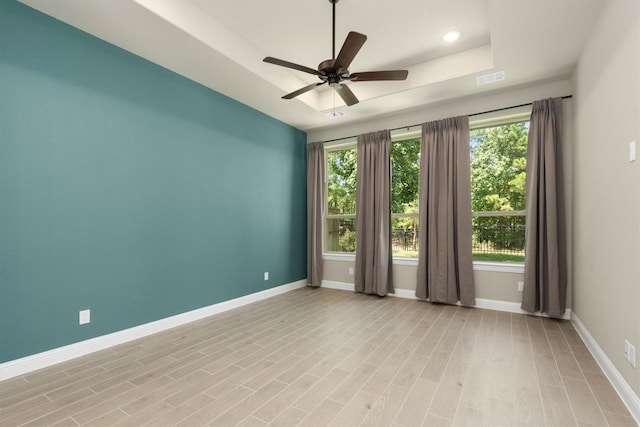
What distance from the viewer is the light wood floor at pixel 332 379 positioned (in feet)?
5.97

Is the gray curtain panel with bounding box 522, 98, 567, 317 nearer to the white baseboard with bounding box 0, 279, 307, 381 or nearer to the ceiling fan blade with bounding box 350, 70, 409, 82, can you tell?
the ceiling fan blade with bounding box 350, 70, 409, 82

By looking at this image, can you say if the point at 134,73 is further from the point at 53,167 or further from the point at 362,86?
the point at 362,86

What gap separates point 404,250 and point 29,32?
490cm

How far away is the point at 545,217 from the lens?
3621mm

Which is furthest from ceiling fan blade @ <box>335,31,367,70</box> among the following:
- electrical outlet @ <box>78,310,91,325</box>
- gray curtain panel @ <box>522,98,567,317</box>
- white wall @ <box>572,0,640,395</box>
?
electrical outlet @ <box>78,310,91,325</box>

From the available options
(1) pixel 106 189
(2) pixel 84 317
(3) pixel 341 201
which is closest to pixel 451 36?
(3) pixel 341 201

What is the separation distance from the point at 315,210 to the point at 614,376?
4.19 metres

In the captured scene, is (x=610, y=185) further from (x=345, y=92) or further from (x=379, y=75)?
(x=345, y=92)

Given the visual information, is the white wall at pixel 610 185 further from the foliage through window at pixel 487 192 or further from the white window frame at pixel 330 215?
the white window frame at pixel 330 215

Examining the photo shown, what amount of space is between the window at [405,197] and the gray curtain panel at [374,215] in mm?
192

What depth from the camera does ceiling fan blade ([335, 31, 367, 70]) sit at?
217cm

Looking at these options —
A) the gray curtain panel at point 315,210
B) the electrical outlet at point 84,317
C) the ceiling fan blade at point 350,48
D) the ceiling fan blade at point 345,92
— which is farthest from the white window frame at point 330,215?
the electrical outlet at point 84,317

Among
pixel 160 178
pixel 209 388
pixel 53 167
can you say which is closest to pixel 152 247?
pixel 160 178

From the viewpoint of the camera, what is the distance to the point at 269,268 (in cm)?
484
